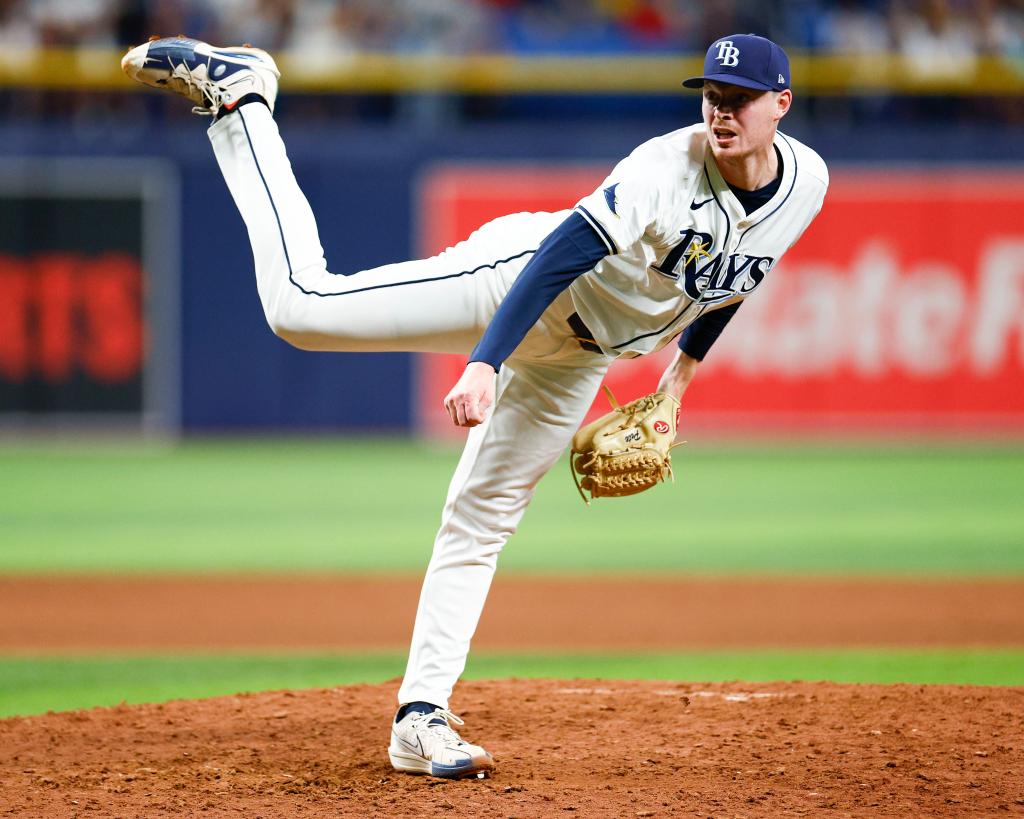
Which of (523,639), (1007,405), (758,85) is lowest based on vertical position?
(523,639)

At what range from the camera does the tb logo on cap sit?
126 inches

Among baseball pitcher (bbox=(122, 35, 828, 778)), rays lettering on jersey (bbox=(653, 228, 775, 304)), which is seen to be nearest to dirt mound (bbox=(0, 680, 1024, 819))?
baseball pitcher (bbox=(122, 35, 828, 778))

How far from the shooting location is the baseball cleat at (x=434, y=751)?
346cm

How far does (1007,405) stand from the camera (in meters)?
13.0

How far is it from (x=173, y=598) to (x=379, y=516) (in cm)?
268

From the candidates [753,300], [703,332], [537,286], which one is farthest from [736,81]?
[753,300]

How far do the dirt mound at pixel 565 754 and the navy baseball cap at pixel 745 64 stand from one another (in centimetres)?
159

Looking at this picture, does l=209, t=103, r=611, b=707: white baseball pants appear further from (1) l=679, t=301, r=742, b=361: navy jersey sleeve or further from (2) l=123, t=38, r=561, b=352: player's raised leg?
(1) l=679, t=301, r=742, b=361: navy jersey sleeve

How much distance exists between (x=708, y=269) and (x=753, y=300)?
31.8 ft

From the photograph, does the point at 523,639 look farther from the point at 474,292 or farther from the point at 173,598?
the point at 474,292

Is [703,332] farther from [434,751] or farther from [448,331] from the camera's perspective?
[434,751]

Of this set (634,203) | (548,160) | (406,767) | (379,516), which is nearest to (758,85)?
(634,203)

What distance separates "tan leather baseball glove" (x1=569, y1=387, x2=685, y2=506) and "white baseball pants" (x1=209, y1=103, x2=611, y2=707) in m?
0.07

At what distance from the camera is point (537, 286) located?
3.09m
